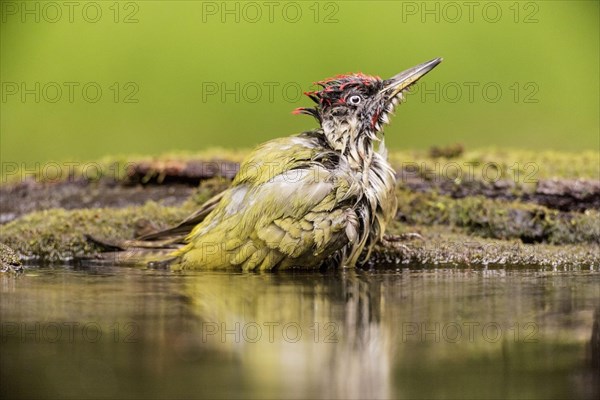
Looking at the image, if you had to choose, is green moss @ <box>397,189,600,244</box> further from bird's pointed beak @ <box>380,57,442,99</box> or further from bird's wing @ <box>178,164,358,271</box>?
bird's wing @ <box>178,164,358,271</box>

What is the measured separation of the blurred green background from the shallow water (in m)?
5.10

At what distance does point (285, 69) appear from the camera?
1069 cm

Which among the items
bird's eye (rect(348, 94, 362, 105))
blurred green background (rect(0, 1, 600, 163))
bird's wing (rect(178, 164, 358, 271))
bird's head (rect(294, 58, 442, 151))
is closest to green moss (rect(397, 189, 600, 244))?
bird's head (rect(294, 58, 442, 151))

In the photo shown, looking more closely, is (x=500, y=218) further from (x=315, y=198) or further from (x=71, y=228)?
(x=71, y=228)

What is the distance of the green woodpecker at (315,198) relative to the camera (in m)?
5.96

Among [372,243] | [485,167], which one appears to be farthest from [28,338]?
[485,167]

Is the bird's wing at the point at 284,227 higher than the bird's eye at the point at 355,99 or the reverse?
the reverse

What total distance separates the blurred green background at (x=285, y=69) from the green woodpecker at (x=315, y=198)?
399 cm

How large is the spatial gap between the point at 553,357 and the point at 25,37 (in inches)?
351

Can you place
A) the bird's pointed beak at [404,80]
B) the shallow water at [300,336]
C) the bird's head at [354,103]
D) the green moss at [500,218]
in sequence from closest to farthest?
the shallow water at [300,336]
the bird's head at [354,103]
the bird's pointed beak at [404,80]
the green moss at [500,218]

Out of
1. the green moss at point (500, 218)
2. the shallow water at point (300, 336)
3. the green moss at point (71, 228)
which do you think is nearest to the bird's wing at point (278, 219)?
the shallow water at point (300, 336)

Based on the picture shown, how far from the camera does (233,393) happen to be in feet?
10.3

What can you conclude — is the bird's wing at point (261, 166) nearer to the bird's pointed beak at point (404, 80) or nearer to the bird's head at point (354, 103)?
the bird's head at point (354, 103)

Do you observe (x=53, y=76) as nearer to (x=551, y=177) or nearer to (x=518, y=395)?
(x=551, y=177)
